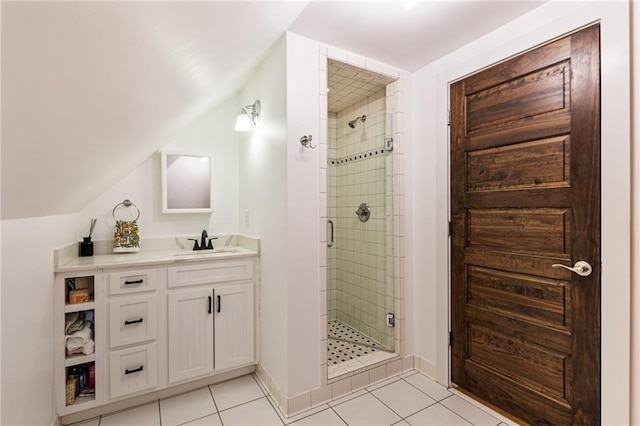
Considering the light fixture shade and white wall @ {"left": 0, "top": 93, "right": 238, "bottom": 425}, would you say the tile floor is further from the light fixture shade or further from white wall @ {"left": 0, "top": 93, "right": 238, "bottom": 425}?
the light fixture shade

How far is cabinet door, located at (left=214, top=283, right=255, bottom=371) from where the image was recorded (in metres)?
2.21

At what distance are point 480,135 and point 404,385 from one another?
6.03 ft

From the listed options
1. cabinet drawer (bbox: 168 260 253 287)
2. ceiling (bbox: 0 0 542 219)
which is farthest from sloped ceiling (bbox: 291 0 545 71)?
cabinet drawer (bbox: 168 260 253 287)

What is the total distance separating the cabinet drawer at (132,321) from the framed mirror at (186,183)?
34.6 inches

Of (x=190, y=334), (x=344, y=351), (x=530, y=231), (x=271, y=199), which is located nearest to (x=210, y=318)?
(x=190, y=334)

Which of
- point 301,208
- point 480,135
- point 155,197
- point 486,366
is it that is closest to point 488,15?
point 480,135

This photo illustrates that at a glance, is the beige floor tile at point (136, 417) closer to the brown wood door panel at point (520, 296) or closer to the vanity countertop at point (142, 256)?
the vanity countertop at point (142, 256)

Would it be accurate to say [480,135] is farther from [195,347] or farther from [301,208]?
[195,347]

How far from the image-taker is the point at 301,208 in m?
1.98

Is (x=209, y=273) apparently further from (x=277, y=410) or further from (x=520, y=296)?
(x=520, y=296)

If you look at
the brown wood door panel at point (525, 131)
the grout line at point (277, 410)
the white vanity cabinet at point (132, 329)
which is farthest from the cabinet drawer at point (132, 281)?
the brown wood door panel at point (525, 131)

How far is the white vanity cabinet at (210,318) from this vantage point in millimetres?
2088

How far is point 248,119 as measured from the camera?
94.0 inches

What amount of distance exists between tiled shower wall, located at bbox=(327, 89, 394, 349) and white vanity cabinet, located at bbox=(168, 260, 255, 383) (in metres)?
1.14
